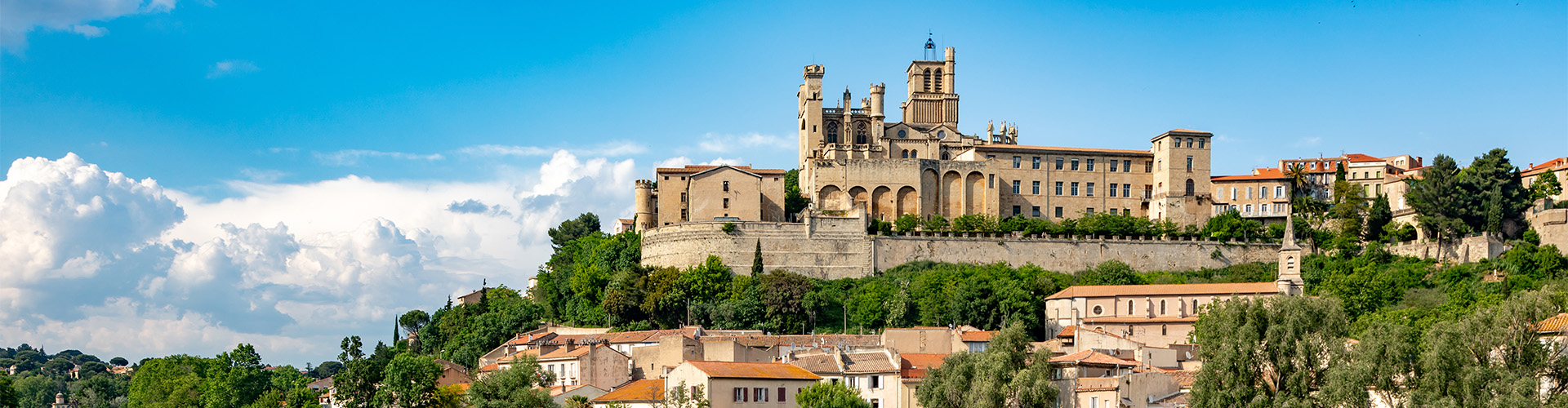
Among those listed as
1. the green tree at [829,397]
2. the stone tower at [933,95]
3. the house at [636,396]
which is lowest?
the house at [636,396]

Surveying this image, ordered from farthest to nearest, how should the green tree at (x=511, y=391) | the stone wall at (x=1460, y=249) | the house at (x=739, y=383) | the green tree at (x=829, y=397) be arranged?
the stone wall at (x=1460, y=249)
the house at (x=739, y=383)
the green tree at (x=511, y=391)
the green tree at (x=829, y=397)

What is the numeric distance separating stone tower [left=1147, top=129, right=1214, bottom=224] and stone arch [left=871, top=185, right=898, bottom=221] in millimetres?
15023

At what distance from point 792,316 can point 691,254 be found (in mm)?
9967

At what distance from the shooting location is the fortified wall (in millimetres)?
79312

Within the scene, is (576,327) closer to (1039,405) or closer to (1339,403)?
(1039,405)

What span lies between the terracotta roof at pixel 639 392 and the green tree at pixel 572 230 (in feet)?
179

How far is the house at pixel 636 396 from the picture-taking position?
5066 cm

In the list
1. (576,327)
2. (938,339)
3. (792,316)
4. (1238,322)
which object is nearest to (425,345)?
(576,327)

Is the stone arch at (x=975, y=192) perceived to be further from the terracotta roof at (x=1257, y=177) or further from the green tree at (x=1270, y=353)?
the green tree at (x=1270, y=353)

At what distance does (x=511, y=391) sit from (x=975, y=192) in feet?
145

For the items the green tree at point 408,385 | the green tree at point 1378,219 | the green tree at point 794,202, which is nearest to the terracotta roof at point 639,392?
the green tree at point 408,385

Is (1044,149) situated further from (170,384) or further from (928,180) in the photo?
(170,384)

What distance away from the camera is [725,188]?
82000 mm

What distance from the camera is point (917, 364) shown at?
54.4 m
